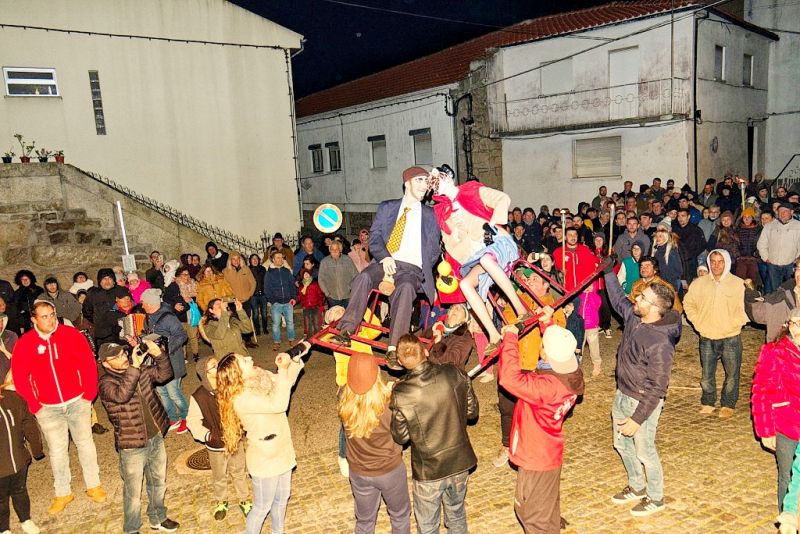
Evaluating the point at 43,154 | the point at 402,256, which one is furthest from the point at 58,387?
the point at 43,154

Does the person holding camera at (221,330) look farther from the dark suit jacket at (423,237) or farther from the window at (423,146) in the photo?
the window at (423,146)

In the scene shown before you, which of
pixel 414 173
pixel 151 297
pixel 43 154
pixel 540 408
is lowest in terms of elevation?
pixel 540 408

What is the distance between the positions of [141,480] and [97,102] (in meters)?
16.1

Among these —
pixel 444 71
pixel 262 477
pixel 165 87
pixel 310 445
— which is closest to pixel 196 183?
pixel 165 87

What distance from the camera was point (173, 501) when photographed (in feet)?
21.0

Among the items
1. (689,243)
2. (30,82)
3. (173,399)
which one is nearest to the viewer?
(173,399)

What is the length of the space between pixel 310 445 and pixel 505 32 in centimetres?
2491

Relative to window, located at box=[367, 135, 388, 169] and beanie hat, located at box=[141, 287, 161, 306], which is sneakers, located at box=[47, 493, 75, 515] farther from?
window, located at box=[367, 135, 388, 169]

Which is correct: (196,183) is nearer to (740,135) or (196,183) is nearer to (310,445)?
(310,445)

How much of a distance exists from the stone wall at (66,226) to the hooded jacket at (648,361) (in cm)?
1415

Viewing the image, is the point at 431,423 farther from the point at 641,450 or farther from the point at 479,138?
the point at 479,138

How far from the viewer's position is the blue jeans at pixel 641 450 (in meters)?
5.32

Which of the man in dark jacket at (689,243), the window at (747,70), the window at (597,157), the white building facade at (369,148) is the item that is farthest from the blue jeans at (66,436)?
the window at (747,70)

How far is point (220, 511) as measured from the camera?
6023mm
